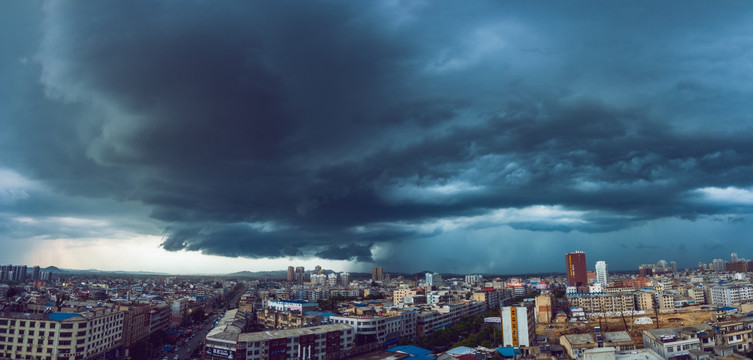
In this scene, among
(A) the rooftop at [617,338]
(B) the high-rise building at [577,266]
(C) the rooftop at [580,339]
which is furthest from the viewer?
(B) the high-rise building at [577,266]

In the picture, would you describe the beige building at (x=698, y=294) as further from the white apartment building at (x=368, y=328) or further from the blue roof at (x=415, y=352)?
the blue roof at (x=415, y=352)

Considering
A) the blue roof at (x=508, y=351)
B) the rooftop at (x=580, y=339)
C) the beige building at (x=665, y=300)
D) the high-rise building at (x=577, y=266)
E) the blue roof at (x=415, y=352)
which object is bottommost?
the blue roof at (x=415, y=352)

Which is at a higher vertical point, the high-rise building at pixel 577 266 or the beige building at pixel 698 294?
the high-rise building at pixel 577 266

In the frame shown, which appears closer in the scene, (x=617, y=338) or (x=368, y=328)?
(x=617, y=338)

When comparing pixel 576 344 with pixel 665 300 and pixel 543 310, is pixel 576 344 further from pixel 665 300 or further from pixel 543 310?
pixel 665 300

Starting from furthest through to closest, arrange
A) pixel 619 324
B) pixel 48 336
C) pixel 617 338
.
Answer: pixel 619 324 → pixel 48 336 → pixel 617 338

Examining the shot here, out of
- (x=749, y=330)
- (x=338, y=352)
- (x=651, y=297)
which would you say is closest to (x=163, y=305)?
(x=338, y=352)

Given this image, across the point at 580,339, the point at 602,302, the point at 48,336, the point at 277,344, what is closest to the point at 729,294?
the point at 602,302

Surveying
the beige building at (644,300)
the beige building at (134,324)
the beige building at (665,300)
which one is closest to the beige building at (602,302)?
the beige building at (644,300)

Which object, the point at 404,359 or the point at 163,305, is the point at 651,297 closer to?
the point at 404,359
